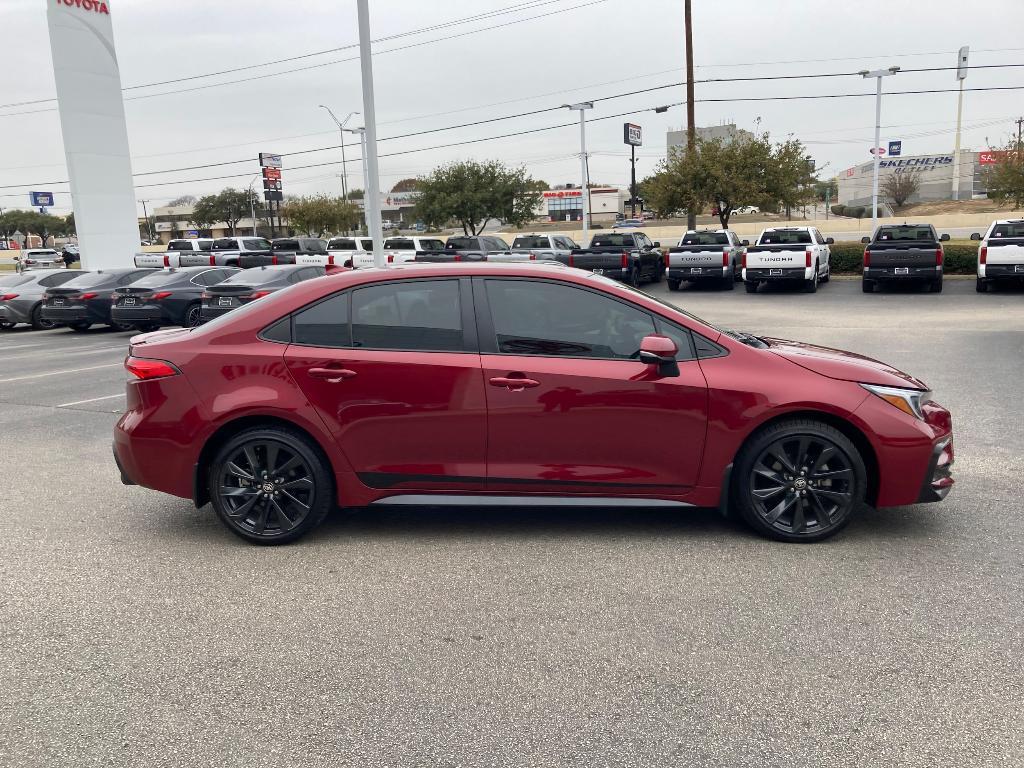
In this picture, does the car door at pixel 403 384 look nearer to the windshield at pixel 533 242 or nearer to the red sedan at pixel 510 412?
the red sedan at pixel 510 412

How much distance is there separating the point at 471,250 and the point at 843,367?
2446 cm

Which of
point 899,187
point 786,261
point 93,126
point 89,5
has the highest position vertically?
point 89,5

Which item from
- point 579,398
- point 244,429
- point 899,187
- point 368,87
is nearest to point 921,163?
point 899,187

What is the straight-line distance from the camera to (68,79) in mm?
30297

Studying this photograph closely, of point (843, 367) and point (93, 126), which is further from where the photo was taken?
point (93, 126)

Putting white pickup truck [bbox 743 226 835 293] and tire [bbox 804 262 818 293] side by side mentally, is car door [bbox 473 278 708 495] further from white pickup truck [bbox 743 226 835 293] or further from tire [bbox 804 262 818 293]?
tire [bbox 804 262 818 293]

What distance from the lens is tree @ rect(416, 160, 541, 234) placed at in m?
49.2

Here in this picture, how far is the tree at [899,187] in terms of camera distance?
8212 cm

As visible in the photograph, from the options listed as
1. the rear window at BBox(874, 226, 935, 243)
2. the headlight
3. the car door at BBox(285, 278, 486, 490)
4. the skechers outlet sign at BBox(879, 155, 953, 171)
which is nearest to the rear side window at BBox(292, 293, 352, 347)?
the car door at BBox(285, 278, 486, 490)

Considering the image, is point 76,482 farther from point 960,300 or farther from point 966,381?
point 960,300

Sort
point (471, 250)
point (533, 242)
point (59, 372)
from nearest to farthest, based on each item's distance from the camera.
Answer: point (59, 372) < point (471, 250) < point (533, 242)

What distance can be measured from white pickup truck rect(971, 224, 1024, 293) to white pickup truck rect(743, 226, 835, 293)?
4.19 m

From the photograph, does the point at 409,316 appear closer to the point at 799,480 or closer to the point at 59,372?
the point at 799,480

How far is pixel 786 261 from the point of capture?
74.7 feet
